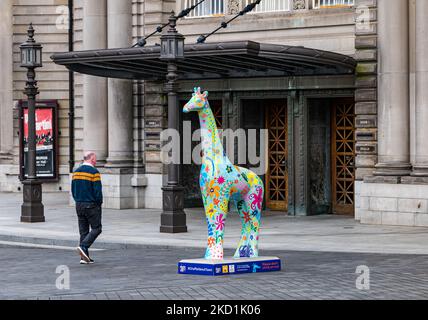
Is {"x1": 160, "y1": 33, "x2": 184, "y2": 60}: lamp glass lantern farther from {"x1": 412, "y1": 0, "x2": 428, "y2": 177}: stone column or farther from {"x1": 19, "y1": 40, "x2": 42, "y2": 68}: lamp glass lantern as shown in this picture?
{"x1": 412, "y1": 0, "x2": 428, "y2": 177}: stone column

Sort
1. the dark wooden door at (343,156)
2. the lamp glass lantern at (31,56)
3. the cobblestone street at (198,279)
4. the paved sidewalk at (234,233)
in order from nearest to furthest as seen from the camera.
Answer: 1. the cobblestone street at (198,279)
2. the paved sidewalk at (234,233)
3. the lamp glass lantern at (31,56)
4. the dark wooden door at (343,156)

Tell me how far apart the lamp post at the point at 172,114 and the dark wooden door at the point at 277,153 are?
6.26m

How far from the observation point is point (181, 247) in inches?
822

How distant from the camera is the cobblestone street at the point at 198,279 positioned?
1409 centimetres

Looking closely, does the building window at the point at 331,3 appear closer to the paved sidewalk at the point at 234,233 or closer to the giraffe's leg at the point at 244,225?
the paved sidewalk at the point at 234,233

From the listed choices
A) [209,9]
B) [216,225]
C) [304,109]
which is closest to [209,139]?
[216,225]

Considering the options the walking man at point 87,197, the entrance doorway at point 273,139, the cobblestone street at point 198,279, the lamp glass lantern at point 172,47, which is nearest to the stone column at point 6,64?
the entrance doorway at point 273,139

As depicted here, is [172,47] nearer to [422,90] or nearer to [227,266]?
[422,90]

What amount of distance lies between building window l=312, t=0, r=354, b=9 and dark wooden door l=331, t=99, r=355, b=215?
2475 millimetres

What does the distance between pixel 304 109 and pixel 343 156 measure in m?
1.67

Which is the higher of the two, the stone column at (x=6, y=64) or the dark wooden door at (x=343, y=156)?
the stone column at (x=6, y=64)

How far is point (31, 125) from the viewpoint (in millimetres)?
26719

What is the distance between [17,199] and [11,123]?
4565mm
